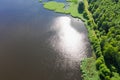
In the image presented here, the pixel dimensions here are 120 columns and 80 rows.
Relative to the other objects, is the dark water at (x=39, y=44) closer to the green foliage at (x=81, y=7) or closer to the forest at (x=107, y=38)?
the forest at (x=107, y=38)

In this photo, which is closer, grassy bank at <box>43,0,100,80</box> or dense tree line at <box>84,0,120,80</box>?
dense tree line at <box>84,0,120,80</box>

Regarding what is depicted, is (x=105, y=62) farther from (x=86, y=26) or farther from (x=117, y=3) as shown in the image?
(x=117, y=3)

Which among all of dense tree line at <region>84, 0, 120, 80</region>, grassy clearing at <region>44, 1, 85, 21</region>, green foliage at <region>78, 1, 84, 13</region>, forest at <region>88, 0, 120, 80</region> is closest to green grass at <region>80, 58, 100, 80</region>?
forest at <region>88, 0, 120, 80</region>

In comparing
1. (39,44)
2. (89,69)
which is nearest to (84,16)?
(39,44)

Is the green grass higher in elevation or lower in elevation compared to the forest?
lower

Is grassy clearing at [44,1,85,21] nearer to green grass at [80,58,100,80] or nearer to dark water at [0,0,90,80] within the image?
dark water at [0,0,90,80]

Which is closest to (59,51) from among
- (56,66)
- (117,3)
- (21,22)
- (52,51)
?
(52,51)

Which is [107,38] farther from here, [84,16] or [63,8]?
[63,8]
